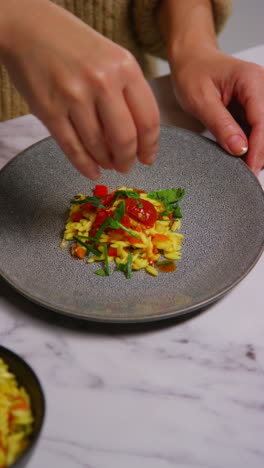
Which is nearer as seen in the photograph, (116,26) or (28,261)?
(28,261)

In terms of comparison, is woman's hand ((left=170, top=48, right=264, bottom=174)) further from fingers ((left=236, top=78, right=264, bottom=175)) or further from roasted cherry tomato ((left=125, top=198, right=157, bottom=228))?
roasted cherry tomato ((left=125, top=198, right=157, bottom=228))

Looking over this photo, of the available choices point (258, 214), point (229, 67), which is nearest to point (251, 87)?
point (229, 67)

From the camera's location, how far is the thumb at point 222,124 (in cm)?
117

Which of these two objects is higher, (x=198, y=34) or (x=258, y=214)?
(x=198, y=34)

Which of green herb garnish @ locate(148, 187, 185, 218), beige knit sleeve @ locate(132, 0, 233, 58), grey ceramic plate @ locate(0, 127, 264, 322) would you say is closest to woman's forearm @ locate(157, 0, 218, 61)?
beige knit sleeve @ locate(132, 0, 233, 58)

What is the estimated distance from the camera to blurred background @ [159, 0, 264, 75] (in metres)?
3.61

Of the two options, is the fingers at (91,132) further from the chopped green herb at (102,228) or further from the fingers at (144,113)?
the chopped green herb at (102,228)

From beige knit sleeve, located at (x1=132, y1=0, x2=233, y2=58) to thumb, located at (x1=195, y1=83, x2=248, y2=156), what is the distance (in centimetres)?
47

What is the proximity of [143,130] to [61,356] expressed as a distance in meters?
0.39

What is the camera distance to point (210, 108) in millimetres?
1233

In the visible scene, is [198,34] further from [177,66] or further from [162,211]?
[162,211]

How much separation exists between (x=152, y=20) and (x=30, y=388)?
4.27 ft

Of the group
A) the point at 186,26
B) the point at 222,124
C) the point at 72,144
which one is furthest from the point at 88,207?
the point at 186,26

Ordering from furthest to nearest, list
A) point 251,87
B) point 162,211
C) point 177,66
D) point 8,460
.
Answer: point 177,66 → point 251,87 → point 162,211 → point 8,460
